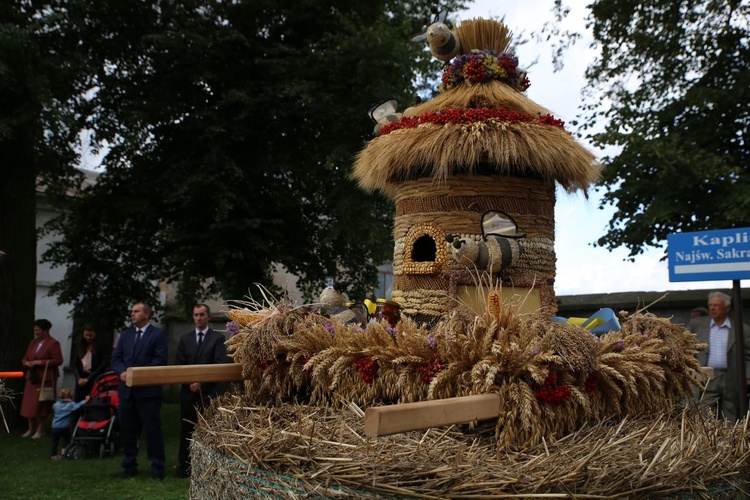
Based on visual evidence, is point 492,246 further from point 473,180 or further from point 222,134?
point 222,134

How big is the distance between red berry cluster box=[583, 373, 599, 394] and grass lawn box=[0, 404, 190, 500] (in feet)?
16.6

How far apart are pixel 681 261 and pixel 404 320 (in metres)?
3.66

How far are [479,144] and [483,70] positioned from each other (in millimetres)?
820

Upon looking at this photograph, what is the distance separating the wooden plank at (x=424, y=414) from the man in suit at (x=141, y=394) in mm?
5680

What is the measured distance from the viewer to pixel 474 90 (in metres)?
4.71

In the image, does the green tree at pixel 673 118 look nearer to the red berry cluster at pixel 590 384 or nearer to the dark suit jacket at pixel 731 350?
the dark suit jacket at pixel 731 350

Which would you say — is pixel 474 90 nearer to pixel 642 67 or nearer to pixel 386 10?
pixel 386 10

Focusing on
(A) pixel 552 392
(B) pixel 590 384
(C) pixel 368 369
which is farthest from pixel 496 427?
(C) pixel 368 369

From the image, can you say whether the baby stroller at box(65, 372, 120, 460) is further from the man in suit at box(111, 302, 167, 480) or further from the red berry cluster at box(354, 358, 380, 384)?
the red berry cluster at box(354, 358, 380, 384)

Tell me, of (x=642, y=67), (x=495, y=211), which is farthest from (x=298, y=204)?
(x=495, y=211)

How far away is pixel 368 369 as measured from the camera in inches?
144

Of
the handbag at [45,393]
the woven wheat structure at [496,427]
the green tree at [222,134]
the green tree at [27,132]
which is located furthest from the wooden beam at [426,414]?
the handbag at [45,393]

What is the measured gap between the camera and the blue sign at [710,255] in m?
5.93

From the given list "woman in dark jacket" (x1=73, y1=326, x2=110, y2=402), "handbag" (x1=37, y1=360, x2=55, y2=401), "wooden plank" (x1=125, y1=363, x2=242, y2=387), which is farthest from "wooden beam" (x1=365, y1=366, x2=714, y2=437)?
"handbag" (x1=37, y1=360, x2=55, y2=401)
